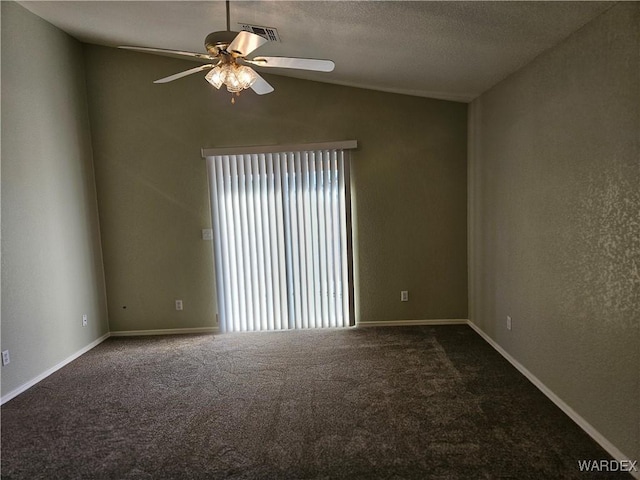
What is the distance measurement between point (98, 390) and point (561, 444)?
131 inches

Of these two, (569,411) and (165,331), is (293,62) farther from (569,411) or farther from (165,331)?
(165,331)

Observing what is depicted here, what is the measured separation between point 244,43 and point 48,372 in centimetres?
339

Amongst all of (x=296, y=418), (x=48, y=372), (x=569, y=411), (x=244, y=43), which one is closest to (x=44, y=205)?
(x=48, y=372)

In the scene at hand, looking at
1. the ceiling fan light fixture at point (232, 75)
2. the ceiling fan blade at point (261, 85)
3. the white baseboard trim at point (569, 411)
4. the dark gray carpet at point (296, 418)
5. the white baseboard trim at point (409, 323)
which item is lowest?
the dark gray carpet at point (296, 418)

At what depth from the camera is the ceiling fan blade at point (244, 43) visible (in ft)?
6.25

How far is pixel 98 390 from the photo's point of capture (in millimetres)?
3084

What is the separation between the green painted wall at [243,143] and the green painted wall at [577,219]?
0.85m

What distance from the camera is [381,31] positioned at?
259cm

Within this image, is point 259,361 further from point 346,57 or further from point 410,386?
point 346,57

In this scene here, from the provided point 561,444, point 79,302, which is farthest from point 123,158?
point 561,444

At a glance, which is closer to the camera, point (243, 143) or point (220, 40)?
point (220, 40)

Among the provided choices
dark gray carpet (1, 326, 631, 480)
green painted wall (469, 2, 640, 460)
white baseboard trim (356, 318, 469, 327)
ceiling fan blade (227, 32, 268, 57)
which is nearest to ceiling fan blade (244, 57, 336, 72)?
ceiling fan blade (227, 32, 268, 57)

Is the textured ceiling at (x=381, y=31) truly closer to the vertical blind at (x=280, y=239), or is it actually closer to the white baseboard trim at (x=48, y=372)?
the vertical blind at (x=280, y=239)

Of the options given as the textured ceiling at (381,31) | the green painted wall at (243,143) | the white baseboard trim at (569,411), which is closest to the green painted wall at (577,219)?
the white baseboard trim at (569,411)
